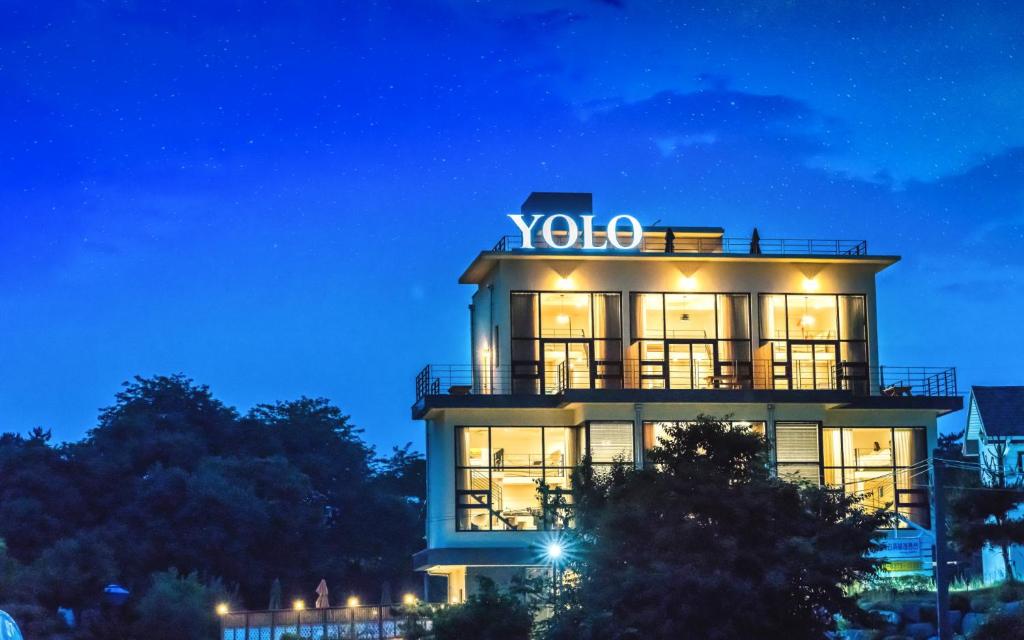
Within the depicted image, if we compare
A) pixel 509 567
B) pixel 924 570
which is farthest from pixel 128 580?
pixel 924 570

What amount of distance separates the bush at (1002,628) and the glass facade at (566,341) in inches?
735

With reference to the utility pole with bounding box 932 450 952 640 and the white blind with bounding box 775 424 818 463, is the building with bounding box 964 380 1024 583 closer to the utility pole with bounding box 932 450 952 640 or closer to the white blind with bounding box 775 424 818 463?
the white blind with bounding box 775 424 818 463

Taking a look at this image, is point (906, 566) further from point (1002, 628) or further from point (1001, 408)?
point (1002, 628)

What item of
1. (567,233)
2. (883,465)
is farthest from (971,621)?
(567,233)

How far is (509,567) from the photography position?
50219mm

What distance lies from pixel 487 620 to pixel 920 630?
11702 mm

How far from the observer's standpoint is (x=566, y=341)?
5278 centimetres

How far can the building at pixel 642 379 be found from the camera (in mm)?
50906

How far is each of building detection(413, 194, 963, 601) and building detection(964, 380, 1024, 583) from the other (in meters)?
3.31

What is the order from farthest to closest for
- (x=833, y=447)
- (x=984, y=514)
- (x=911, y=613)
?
(x=833, y=447) < (x=984, y=514) < (x=911, y=613)

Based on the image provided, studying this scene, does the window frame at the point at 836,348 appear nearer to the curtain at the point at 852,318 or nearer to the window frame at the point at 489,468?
the curtain at the point at 852,318

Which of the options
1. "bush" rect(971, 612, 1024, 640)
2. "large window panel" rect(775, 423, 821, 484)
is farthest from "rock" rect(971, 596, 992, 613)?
"large window panel" rect(775, 423, 821, 484)

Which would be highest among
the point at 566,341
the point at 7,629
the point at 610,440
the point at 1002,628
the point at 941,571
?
the point at 566,341

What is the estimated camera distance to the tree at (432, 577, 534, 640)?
35094 millimetres
